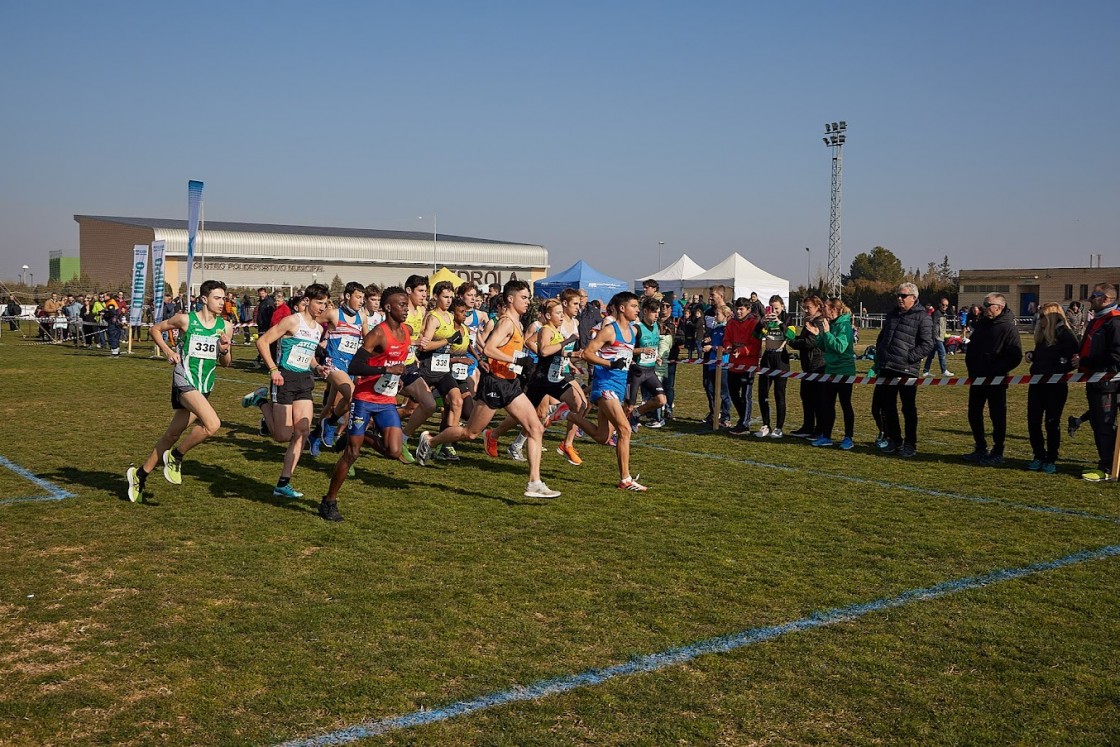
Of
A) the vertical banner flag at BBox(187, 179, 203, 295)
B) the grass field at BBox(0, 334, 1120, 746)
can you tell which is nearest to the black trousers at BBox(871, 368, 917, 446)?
the grass field at BBox(0, 334, 1120, 746)

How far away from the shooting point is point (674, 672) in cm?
516

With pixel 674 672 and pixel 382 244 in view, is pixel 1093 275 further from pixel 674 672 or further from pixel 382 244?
pixel 674 672

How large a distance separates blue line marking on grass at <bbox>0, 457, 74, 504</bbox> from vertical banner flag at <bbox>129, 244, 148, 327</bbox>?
2111cm

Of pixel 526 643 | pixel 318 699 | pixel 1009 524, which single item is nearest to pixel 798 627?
pixel 526 643

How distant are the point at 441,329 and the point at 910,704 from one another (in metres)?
8.30

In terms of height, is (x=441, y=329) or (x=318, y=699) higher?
(x=441, y=329)

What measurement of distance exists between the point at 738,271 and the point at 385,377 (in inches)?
1521

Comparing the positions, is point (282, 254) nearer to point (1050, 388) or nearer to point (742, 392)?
point (742, 392)

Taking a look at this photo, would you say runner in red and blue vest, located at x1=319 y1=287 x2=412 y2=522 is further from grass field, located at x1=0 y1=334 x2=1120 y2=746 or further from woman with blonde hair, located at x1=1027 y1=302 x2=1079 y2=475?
woman with blonde hair, located at x1=1027 y1=302 x2=1079 y2=475

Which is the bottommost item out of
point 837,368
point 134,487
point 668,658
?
point 668,658

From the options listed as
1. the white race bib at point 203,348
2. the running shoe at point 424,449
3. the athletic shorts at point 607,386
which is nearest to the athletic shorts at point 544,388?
the athletic shorts at point 607,386

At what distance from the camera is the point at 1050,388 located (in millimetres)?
11836

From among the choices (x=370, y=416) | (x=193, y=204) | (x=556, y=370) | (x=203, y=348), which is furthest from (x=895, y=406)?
(x=193, y=204)

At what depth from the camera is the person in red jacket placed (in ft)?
48.6
